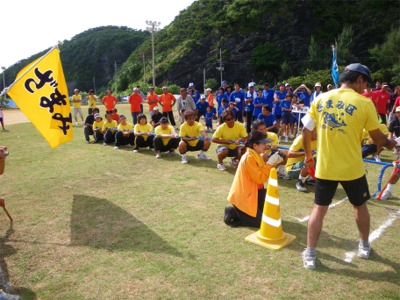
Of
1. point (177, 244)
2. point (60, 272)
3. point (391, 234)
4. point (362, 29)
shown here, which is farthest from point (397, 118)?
point (362, 29)

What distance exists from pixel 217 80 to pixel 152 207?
53.2m

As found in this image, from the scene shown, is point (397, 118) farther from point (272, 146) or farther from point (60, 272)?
point (60, 272)

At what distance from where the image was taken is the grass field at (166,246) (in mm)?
3324


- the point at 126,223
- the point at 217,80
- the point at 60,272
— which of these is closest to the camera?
the point at 60,272

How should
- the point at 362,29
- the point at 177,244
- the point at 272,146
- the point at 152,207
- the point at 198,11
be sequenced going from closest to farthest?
the point at 177,244
the point at 152,207
the point at 272,146
the point at 362,29
the point at 198,11

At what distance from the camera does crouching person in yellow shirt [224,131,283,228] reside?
4.49m

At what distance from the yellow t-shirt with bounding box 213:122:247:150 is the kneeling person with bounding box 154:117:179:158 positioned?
1.68m

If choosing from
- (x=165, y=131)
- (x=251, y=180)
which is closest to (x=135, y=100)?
Answer: (x=165, y=131)

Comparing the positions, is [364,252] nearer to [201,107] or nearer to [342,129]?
[342,129]

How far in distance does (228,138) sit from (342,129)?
15.2 feet

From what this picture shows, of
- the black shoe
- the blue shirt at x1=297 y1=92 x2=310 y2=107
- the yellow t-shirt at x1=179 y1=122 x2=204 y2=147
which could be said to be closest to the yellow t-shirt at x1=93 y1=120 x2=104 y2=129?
the yellow t-shirt at x1=179 y1=122 x2=204 y2=147

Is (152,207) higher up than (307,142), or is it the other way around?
(307,142)

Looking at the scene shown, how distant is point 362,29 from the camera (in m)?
50.3

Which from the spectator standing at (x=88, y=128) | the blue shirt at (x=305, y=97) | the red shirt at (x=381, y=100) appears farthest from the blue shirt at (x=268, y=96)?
the spectator standing at (x=88, y=128)
